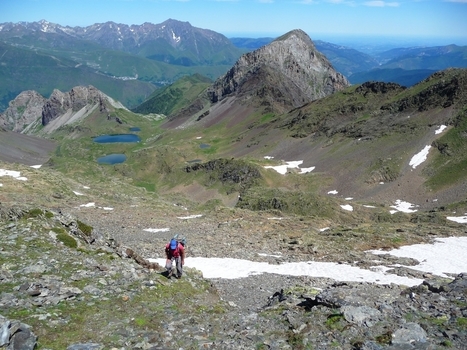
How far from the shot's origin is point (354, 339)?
50.0 ft

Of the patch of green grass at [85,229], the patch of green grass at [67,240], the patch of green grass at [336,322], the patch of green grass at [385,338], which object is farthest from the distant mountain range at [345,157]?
the patch of green grass at [385,338]

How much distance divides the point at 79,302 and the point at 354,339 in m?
12.3

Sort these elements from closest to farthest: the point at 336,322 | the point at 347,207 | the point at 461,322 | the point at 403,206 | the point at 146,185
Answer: the point at 461,322 → the point at 336,322 → the point at 347,207 → the point at 403,206 → the point at 146,185

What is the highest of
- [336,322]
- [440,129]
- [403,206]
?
[336,322]

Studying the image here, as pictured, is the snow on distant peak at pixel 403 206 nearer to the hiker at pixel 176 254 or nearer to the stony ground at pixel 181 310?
the stony ground at pixel 181 310

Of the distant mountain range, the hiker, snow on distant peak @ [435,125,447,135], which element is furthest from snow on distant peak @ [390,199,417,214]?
the hiker

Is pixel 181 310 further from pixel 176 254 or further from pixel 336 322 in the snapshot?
pixel 336 322

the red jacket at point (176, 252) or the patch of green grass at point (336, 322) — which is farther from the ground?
the patch of green grass at point (336, 322)

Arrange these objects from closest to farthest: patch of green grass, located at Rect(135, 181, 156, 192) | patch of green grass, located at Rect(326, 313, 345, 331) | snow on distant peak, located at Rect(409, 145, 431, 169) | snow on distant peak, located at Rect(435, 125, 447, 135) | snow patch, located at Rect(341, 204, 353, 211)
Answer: patch of green grass, located at Rect(326, 313, 345, 331) < snow patch, located at Rect(341, 204, 353, 211) < snow on distant peak, located at Rect(409, 145, 431, 169) < snow on distant peak, located at Rect(435, 125, 447, 135) < patch of green grass, located at Rect(135, 181, 156, 192)

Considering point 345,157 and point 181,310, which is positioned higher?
point 181,310

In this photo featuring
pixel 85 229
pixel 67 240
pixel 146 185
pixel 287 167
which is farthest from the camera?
pixel 146 185

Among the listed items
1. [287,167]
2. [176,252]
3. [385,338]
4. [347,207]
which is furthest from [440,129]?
[385,338]

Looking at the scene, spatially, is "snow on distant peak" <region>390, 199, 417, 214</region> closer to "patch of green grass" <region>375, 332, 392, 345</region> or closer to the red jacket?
the red jacket

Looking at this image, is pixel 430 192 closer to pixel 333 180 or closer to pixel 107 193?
pixel 333 180
